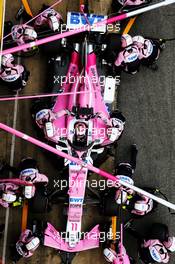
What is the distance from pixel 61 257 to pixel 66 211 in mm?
894

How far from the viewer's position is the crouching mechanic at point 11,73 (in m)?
8.08

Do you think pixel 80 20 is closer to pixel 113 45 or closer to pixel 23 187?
pixel 113 45

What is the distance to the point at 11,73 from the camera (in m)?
8.16

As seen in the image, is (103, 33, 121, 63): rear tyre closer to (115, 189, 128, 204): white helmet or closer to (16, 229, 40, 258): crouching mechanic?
(115, 189, 128, 204): white helmet

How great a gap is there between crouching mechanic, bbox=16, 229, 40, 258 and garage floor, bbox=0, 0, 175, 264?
563mm

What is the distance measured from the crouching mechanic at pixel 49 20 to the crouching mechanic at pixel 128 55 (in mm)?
1229

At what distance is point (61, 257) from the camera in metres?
8.61

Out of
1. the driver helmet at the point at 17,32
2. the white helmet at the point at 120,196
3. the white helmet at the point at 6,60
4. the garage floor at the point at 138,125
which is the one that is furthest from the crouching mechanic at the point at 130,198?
the driver helmet at the point at 17,32

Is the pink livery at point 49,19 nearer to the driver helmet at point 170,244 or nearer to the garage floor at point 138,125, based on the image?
the garage floor at point 138,125

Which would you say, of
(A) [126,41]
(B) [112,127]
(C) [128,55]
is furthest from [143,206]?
(A) [126,41]

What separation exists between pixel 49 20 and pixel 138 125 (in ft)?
8.83

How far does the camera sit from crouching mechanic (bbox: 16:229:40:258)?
8.05 meters

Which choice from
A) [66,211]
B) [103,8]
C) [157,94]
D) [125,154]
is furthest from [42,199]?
[103,8]

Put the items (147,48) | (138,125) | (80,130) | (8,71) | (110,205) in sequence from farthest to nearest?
1. (138,125)
2. (147,48)
3. (110,205)
4. (8,71)
5. (80,130)
